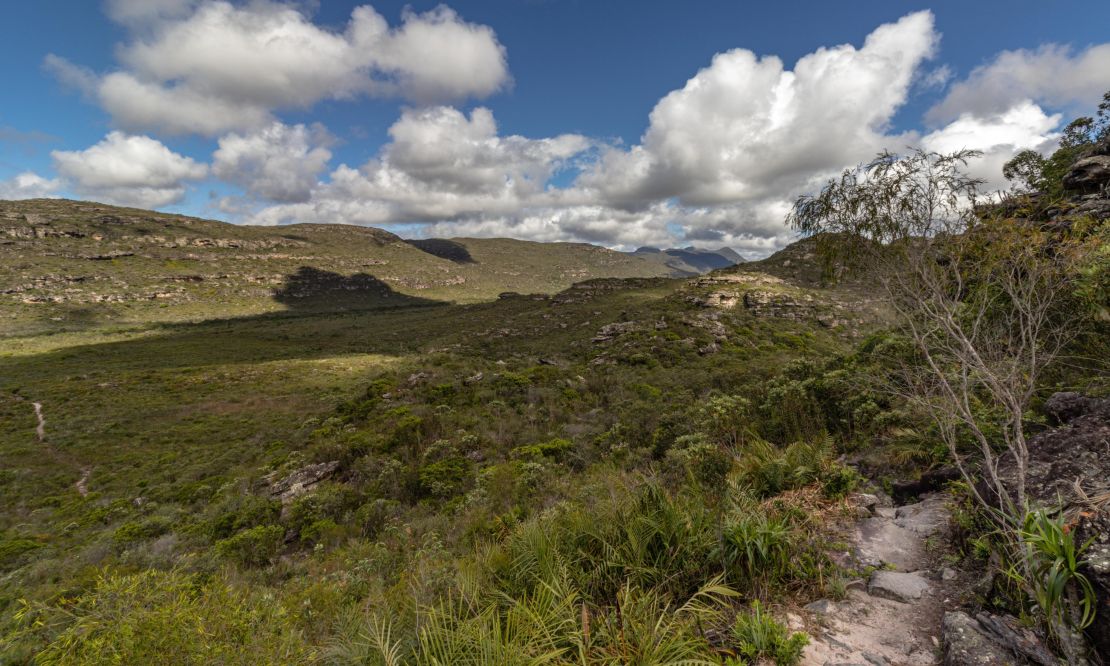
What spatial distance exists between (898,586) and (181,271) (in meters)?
150

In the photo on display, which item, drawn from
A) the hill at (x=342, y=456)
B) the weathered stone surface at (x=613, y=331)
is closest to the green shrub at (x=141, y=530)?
the hill at (x=342, y=456)

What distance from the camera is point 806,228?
6340mm

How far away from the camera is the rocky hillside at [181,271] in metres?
86.5

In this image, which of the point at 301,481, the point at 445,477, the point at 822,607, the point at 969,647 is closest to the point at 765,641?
the point at 822,607

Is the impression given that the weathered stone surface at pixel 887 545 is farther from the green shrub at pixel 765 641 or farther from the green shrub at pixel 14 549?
the green shrub at pixel 14 549

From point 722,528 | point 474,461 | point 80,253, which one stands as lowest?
point 474,461

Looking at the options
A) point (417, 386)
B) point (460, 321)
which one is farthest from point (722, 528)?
point (460, 321)

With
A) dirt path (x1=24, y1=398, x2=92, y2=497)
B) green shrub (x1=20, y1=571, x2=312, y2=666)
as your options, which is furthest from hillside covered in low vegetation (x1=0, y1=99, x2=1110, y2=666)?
dirt path (x1=24, y1=398, x2=92, y2=497)

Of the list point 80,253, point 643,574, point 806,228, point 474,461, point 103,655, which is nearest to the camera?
point 103,655

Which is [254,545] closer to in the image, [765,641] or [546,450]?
[546,450]

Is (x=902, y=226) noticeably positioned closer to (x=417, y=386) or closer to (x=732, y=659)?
(x=732, y=659)

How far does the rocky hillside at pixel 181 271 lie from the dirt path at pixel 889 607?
112025 mm

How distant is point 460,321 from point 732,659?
67.3m

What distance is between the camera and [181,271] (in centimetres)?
11050
